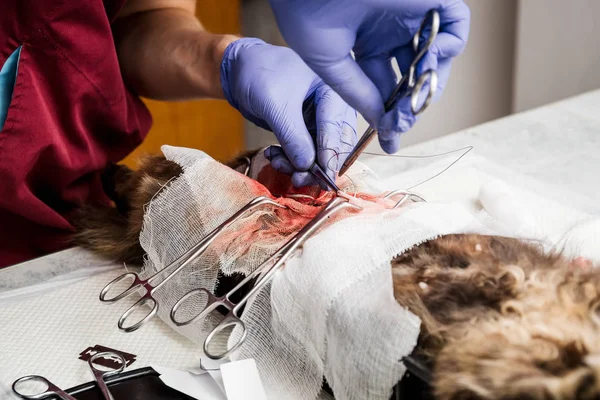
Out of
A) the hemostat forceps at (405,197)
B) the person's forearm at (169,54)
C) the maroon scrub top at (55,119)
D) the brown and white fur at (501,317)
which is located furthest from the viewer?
the person's forearm at (169,54)

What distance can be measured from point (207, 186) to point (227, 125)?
168cm

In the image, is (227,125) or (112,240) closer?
(112,240)

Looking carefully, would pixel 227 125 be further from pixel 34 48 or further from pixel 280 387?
pixel 280 387

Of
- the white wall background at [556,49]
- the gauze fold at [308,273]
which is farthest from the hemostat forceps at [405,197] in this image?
the white wall background at [556,49]

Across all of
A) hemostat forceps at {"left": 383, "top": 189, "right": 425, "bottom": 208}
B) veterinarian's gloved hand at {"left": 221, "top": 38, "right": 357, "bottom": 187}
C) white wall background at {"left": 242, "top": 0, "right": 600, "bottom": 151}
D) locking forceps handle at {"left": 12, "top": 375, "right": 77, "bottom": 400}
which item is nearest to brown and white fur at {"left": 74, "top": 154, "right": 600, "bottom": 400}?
hemostat forceps at {"left": 383, "top": 189, "right": 425, "bottom": 208}

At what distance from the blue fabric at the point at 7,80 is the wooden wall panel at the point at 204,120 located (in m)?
1.15

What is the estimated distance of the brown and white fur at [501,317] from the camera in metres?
0.46

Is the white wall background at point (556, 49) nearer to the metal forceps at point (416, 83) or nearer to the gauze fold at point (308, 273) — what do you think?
the gauze fold at point (308, 273)

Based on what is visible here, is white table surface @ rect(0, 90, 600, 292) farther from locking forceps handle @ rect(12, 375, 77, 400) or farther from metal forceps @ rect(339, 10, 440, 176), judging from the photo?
metal forceps @ rect(339, 10, 440, 176)

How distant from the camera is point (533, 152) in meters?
1.22

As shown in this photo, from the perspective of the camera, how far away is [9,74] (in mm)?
955

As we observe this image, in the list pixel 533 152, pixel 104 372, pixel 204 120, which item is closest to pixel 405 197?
pixel 104 372

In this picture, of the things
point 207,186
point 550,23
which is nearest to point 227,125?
point 550,23

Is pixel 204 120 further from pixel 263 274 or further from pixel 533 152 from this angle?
pixel 263 274
